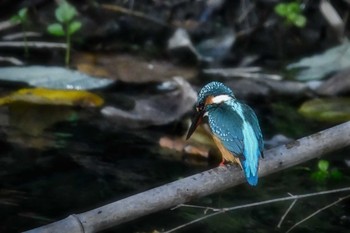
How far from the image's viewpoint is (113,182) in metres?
5.68

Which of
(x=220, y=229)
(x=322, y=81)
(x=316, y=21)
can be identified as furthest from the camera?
(x=316, y=21)

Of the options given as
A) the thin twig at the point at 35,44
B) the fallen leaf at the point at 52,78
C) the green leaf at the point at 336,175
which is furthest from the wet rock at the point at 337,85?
the thin twig at the point at 35,44

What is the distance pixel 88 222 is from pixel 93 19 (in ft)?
15.6

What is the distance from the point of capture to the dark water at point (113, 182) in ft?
17.0

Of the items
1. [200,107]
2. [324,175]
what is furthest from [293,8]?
[200,107]

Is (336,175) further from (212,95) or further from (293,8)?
(293,8)

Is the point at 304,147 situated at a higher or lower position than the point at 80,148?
higher

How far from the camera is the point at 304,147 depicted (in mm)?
4301

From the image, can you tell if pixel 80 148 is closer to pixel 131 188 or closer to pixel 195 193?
pixel 131 188

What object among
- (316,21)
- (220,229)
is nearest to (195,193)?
(220,229)

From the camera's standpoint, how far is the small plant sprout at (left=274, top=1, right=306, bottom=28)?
785 cm

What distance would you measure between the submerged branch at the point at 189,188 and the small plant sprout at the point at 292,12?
3503 millimetres

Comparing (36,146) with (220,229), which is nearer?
(220,229)

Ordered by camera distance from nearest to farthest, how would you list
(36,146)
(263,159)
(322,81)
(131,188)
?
(263,159) → (131,188) → (36,146) → (322,81)
